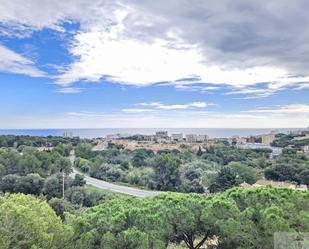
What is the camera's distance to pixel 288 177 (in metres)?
23.3

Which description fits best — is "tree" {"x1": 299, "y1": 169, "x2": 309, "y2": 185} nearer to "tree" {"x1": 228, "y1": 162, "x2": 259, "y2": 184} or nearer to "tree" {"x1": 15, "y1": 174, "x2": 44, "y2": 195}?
"tree" {"x1": 228, "y1": 162, "x2": 259, "y2": 184}

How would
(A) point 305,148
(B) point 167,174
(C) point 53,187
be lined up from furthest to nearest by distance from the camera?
(A) point 305,148
(B) point 167,174
(C) point 53,187

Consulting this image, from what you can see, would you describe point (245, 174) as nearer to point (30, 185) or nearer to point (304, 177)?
point (304, 177)

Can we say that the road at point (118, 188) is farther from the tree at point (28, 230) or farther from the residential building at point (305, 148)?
the residential building at point (305, 148)

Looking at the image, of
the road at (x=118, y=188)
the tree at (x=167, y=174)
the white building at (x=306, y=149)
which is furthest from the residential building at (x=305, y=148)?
the road at (x=118, y=188)

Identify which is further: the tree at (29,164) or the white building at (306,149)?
the white building at (306,149)

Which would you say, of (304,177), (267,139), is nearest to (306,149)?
(304,177)

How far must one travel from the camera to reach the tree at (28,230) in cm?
548

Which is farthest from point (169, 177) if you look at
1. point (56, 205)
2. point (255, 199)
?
point (255, 199)

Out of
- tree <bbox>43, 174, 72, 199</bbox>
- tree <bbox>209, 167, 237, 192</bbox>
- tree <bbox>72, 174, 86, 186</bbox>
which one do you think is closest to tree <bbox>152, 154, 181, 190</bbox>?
tree <bbox>209, 167, 237, 192</bbox>

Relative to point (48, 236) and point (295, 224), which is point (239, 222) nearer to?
point (295, 224)

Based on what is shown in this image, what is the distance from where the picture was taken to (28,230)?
5547mm

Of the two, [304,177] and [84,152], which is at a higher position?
[84,152]

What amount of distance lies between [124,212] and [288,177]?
19.7 meters
